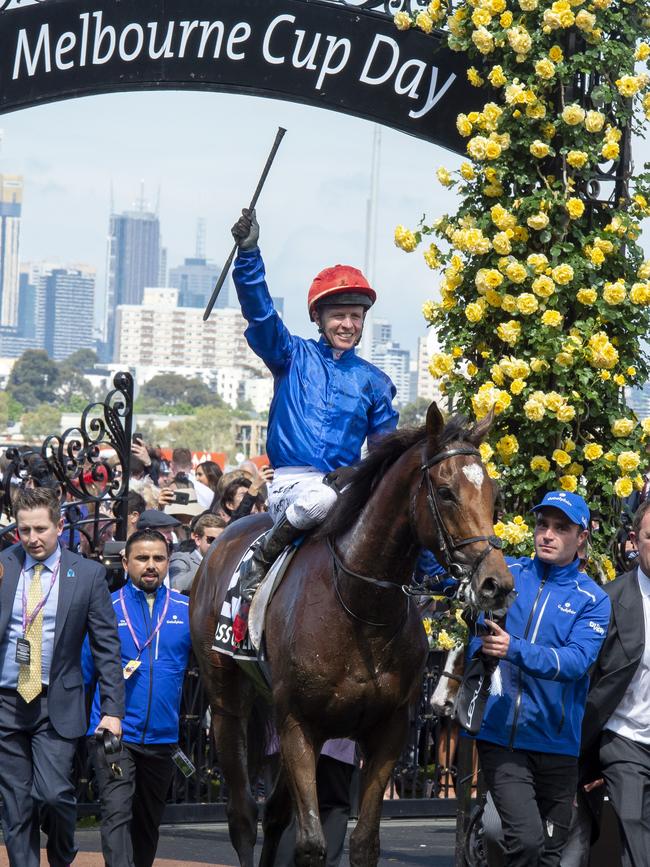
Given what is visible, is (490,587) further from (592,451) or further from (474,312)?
(474,312)

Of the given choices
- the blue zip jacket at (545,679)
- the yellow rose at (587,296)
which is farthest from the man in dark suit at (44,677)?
the yellow rose at (587,296)

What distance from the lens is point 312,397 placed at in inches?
246

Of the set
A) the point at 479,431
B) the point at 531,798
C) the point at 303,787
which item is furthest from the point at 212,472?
the point at 531,798

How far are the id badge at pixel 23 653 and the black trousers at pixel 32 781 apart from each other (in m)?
0.14

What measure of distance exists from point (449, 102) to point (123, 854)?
4197mm

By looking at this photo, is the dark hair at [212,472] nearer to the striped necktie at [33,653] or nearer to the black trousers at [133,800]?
the black trousers at [133,800]

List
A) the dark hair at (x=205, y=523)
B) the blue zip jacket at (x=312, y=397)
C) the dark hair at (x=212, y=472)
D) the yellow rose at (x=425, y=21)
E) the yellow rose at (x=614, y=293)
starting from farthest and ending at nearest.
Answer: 1. the dark hair at (x=212, y=472)
2. the dark hair at (x=205, y=523)
3. the yellow rose at (x=425, y=21)
4. the yellow rose at (x=614, y=293)
5. the blue zip jacket at (x=312, y=397)

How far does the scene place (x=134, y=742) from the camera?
245 inches

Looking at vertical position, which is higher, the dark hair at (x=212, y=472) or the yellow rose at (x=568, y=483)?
the yellow rose at (x=568, y=483)

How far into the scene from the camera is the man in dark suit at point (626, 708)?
514 cm

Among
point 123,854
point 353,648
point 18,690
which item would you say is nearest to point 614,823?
point 353,648

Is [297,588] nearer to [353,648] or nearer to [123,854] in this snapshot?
[353,648]

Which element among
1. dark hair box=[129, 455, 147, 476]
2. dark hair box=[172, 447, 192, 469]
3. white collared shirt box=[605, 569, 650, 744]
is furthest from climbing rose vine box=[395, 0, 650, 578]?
dark hair box=[172, 447, 192, 469]

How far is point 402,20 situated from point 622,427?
2.39 meters
